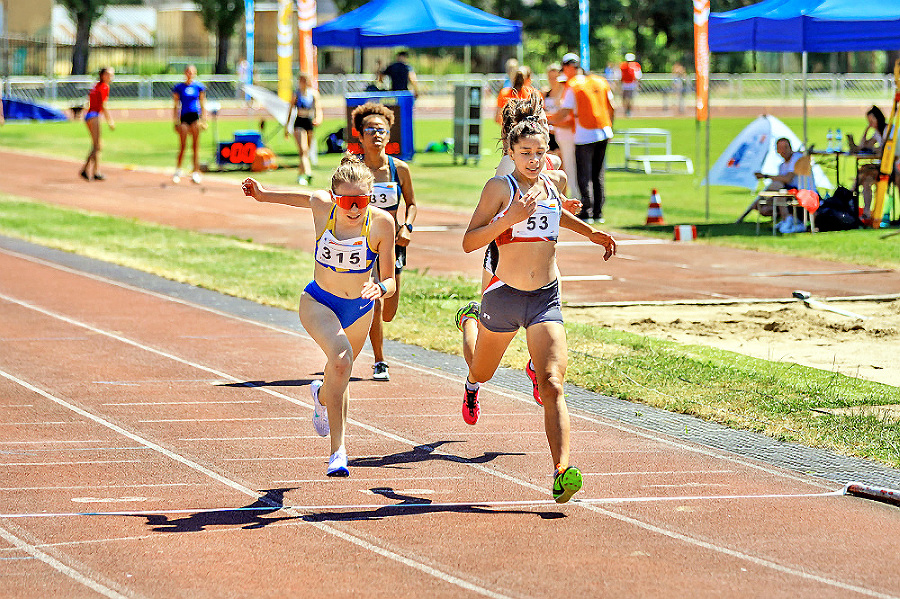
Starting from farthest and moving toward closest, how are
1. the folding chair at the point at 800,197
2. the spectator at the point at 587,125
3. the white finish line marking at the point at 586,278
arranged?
the spectator at the point at 587,125 < the folding chair at the point at 800,197 < the white finish line marking at the point at 586,278

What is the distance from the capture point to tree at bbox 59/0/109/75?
60.5 metres

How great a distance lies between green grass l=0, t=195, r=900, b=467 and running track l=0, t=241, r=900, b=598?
2.41 ft

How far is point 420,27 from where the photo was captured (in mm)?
24375

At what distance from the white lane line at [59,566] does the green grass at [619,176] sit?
21.8 feet

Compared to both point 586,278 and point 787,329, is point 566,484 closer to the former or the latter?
point 787,329

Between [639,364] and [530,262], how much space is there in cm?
340

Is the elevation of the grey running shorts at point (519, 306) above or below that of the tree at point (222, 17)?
below

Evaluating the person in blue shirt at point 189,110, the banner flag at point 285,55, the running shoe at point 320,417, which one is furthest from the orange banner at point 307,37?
the running shoe at point 320,417

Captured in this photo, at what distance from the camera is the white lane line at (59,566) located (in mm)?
5379

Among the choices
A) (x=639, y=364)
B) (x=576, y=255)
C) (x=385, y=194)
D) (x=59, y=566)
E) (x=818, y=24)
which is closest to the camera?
(x=59, y=566)

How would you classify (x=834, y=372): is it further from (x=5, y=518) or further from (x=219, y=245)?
(x=219, y=245)

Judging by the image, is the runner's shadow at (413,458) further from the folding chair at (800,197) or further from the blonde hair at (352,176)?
the folding chair at (800,197)

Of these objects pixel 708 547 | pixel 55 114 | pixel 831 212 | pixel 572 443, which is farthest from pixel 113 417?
pixel 55 114

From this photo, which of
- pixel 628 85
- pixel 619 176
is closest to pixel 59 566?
pixel 619 176
